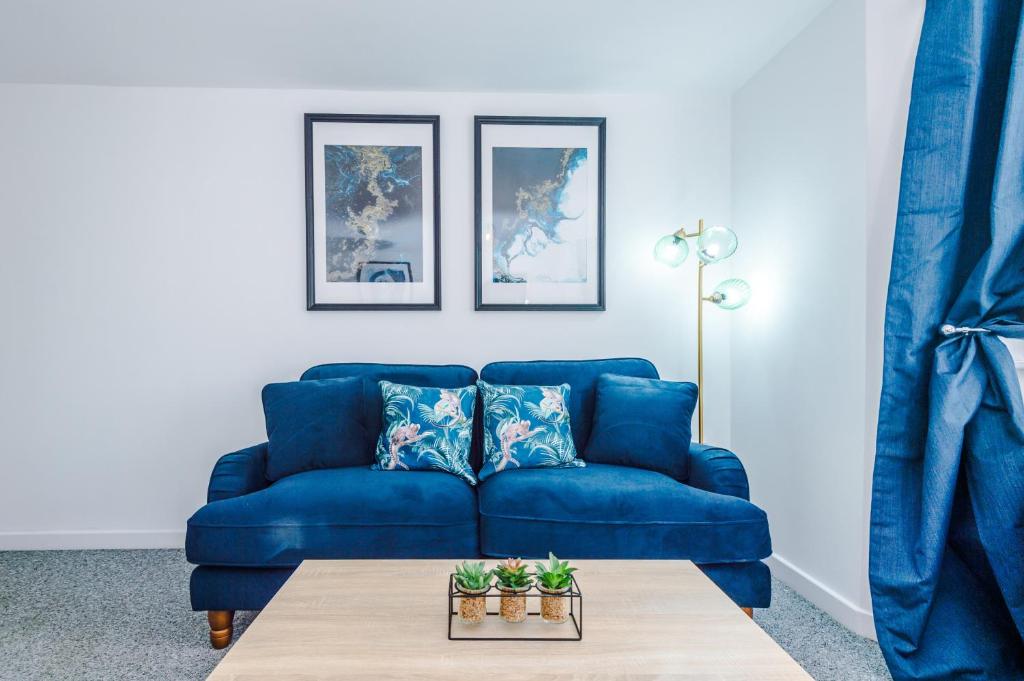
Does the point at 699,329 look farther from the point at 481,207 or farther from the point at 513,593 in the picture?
the point at 513,593

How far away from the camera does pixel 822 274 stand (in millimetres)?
2629

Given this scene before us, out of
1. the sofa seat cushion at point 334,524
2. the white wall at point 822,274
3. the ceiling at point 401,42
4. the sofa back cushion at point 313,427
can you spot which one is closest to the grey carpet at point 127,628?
the white wall at point 822,274

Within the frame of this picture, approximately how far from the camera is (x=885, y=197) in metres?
2.29

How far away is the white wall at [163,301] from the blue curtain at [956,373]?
1.71 m

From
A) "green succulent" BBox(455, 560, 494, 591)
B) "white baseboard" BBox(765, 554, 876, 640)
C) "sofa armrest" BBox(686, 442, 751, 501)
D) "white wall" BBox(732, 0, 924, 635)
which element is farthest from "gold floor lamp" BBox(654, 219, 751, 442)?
"green succulent" BBox(455, 560, 494, 591)

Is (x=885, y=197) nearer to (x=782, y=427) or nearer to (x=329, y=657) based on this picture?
(x=782, y=427)

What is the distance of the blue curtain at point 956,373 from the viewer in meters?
1.82

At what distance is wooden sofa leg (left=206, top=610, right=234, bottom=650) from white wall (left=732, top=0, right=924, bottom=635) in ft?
7.28

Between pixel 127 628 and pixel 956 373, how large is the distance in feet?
9.51

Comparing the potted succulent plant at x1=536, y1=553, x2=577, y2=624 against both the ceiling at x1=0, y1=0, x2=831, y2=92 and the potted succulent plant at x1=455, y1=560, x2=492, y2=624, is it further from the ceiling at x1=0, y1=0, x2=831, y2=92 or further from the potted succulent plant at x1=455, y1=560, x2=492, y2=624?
the ceiling at x1=0, y1=0, x2=831, y2=92

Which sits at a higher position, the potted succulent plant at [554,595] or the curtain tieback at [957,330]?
the curtain tieback at [957,330]

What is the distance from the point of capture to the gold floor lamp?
2941 millimetres

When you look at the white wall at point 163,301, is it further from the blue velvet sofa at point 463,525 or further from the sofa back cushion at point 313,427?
the blue velvet sofa at point 463,525

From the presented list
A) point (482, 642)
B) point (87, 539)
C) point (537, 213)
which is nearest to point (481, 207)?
point (537, 213)
